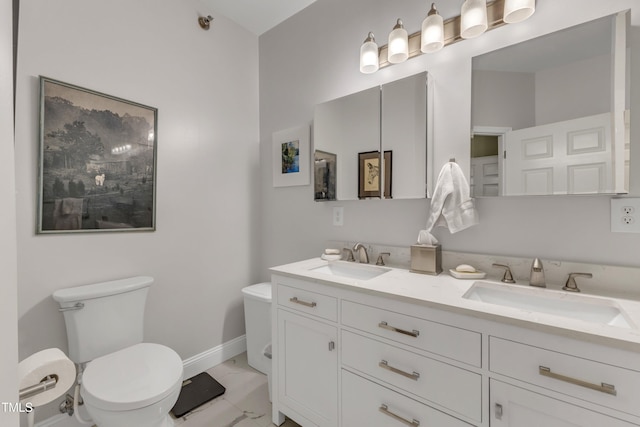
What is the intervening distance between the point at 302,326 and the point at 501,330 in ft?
2.90

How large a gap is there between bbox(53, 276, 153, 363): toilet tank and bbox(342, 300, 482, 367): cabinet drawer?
1.25m

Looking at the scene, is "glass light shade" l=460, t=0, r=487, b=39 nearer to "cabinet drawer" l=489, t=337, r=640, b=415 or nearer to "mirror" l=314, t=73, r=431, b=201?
"mirror" l=314, t=73, r=431, b=201

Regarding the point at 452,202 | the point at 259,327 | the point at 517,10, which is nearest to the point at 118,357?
the point at 259,327

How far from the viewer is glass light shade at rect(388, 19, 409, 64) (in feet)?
5.11

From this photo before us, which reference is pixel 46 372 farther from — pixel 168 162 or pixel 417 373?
pixel 168 162

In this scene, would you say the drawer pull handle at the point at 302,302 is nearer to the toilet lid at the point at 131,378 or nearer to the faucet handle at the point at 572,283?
the toilet lid at the point at 131,378

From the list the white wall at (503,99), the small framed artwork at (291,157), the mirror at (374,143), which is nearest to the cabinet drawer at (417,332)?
the mirror at (374,143)

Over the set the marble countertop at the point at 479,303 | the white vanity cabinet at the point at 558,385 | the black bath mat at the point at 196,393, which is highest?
the marble countertop at the point at 479,303

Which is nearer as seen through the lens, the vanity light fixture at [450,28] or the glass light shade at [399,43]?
the vanity light fixture at [450,28]

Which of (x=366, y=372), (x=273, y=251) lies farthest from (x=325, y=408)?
(x=273, y=251)

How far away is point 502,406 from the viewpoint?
2.87 ft

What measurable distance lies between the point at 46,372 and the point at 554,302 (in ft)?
5.15

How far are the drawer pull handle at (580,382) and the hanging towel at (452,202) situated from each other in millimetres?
678

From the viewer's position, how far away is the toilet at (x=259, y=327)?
1.99 meters
